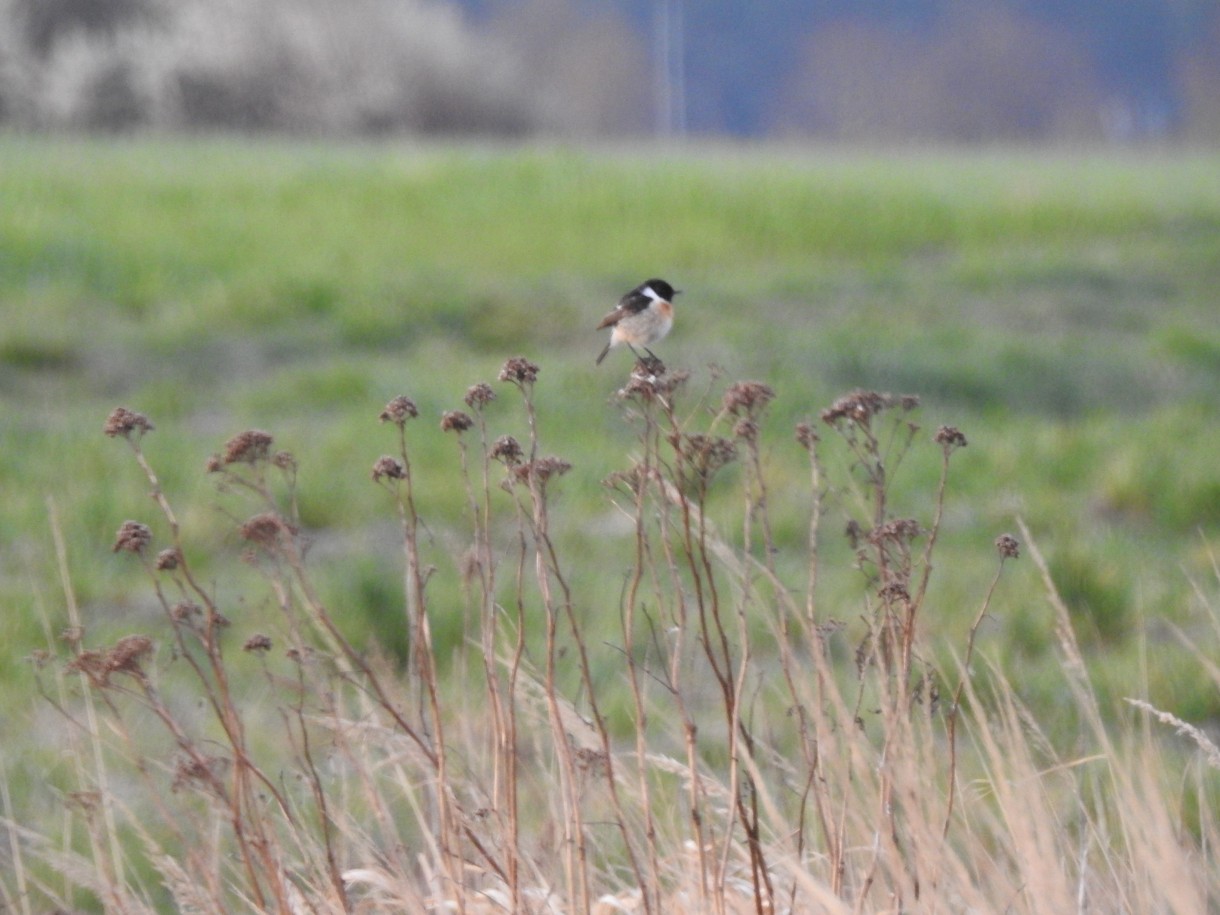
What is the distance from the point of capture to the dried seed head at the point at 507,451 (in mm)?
2117

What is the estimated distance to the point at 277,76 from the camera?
19000 mm

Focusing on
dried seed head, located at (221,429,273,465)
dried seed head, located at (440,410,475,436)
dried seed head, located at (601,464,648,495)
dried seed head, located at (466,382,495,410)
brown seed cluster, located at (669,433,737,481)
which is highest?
dried seed head, located at (466,382,495,410)

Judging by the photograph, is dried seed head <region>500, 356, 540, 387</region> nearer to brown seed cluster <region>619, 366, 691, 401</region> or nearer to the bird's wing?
brown seed cluster <region>619, 366, 691, 401</region>

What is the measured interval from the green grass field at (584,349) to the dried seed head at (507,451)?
0.35m

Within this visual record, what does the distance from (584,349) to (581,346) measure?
90 mm

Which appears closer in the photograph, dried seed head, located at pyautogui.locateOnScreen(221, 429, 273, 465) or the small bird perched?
dried seed head, located at pyautogui.locateOnScreen(221, 429, 273, 465)

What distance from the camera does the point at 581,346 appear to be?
8898 mm

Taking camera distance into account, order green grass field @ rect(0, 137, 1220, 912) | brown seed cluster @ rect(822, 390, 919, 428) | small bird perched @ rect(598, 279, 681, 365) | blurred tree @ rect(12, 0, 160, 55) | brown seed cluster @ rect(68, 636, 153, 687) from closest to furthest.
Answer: brown seed cluster @ rect(68, 636, 153, 687)
brown seed cluster @ rect(822, 390, 919, 428)
small bird perched @ rect(598, 279, 681, 365)
green grass field @ rect(0, 137, 1220, 912)
blurred tree @ rect(12, 0, 160, 55)

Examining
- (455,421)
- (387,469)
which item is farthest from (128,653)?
(455,421)

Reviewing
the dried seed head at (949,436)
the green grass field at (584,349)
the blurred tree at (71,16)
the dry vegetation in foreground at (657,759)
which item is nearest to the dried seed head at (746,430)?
the dry vegetation in foreground at (657,759)

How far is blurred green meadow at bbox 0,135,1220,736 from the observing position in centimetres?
530

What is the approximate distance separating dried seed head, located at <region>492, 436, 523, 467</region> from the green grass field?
1.15ft

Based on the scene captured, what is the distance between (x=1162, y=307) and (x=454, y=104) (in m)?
11.7

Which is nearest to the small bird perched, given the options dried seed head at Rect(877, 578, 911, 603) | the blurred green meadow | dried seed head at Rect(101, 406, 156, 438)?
the blurred green meadow
